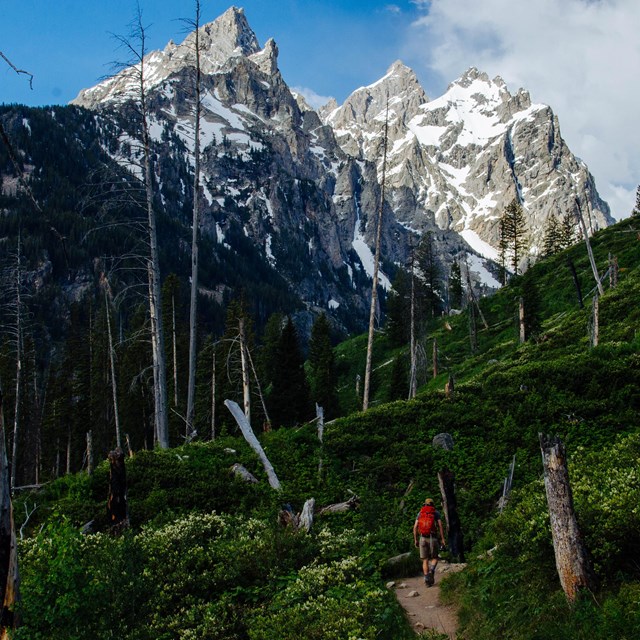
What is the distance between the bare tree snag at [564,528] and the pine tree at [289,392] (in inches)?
1301

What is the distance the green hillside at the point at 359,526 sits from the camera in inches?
264

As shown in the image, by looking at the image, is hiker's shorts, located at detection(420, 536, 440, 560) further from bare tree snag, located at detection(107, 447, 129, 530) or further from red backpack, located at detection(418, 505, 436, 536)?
bare tree snag, located at detection(107, 447, 129, 530)

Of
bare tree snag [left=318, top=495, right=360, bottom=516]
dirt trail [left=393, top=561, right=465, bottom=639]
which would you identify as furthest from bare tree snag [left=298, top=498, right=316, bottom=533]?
dirt trail [left=393, top=561, right=465, bottom=639]

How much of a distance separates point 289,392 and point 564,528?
33868 mm

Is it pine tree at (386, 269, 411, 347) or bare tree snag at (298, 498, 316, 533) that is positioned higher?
pine tree at (386, 269, 411, 347)

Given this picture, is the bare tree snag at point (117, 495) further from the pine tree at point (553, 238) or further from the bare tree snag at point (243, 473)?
the pine tree at point (553, 238)

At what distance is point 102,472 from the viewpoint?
46.2 feet

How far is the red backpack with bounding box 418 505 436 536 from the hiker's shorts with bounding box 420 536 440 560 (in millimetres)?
104

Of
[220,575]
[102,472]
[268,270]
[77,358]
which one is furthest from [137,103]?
[268,270]

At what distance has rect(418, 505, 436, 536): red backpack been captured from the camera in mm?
10828

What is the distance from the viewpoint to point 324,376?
45938 mm

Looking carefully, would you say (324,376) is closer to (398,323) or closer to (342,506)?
(398,323)

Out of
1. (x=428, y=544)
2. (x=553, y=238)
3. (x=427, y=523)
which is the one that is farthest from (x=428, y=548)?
(x=553, y=238)

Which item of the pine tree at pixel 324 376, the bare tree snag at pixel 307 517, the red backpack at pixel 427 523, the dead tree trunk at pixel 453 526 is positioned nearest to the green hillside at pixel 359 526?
the bare tree snag at pixel 307 517
